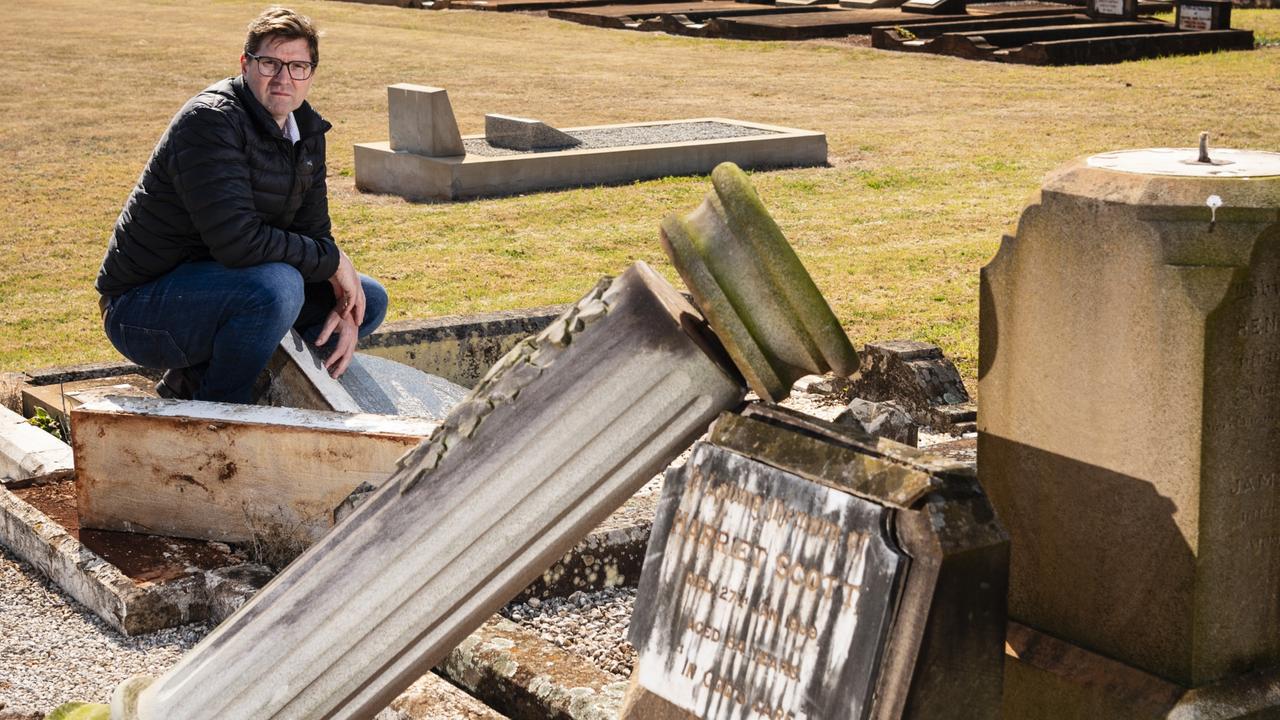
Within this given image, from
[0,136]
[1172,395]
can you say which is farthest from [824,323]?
[0,136]

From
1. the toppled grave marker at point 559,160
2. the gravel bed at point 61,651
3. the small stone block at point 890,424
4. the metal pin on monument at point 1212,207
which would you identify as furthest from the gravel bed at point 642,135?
the metal pin on monument at point 1212,207

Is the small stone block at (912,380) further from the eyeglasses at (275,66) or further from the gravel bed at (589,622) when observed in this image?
A: the eyeglasses at (275,66)

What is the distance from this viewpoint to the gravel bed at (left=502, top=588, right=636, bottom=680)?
3.71 m

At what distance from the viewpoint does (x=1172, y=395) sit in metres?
2.47

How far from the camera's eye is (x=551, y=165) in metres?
11.4

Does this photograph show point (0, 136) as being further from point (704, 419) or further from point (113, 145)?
point (704, 419)

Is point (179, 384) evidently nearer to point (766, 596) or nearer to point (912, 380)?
point (912, 380)

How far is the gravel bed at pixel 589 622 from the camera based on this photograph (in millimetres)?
3710


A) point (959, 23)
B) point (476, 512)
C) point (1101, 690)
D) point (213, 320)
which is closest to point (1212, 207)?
point (1101, 690)

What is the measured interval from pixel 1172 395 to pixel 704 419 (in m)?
0.76

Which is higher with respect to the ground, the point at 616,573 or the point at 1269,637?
the point at 1269,637

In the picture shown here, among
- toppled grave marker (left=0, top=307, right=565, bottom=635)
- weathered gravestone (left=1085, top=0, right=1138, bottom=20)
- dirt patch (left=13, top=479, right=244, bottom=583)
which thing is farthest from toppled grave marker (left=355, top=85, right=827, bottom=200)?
Result: weathered gravestone (left=1085, top=0, right=1138, bottom=20)

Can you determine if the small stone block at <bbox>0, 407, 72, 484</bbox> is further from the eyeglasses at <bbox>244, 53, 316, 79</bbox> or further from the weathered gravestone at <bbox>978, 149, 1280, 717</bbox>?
the weathered gravestone at <bbox>978, 149, 1280, 717</bbox>

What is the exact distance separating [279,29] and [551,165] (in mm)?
7140
